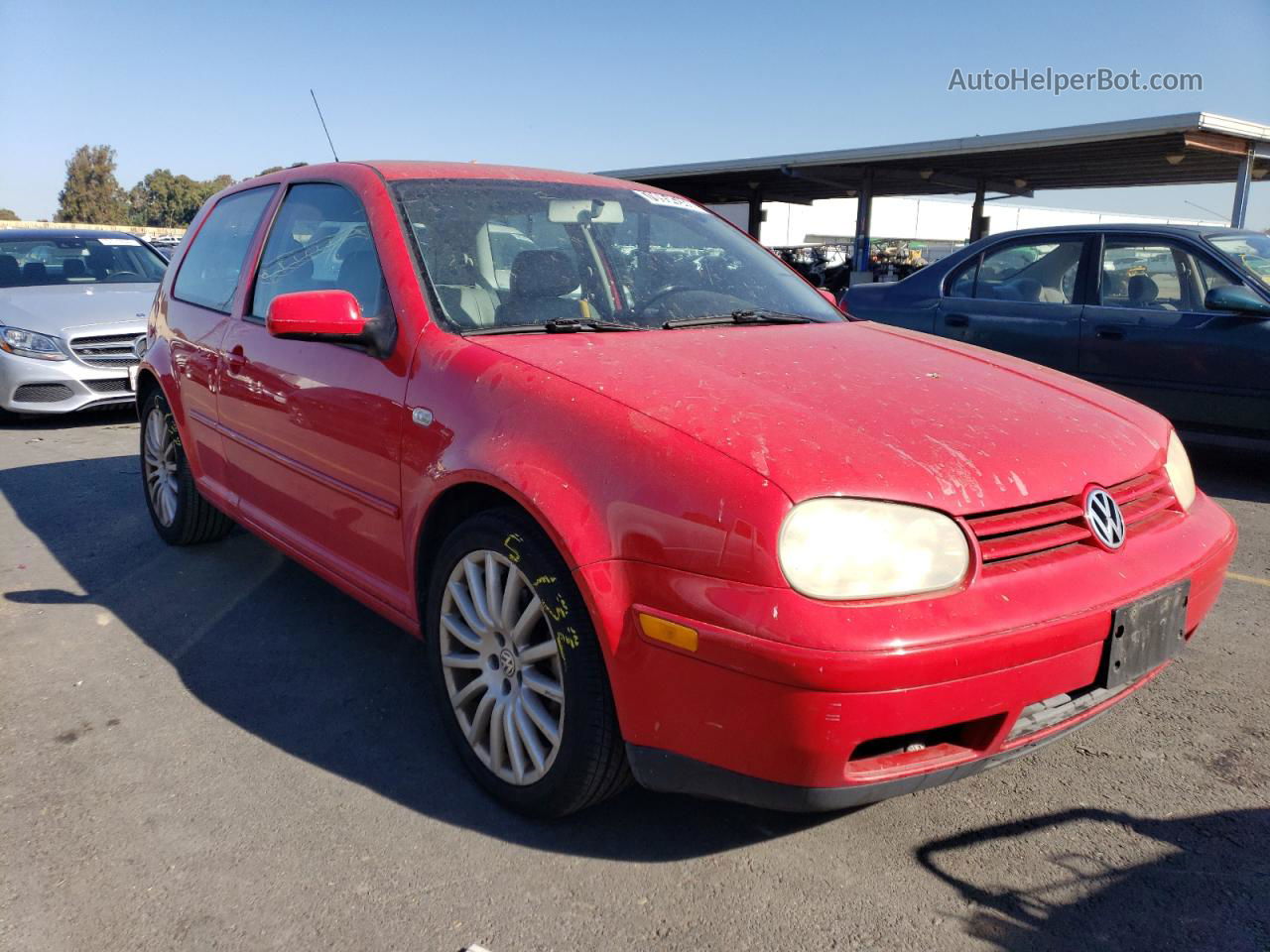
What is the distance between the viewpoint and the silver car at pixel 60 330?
776cm

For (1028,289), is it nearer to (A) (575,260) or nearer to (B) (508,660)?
(A) (575,260)

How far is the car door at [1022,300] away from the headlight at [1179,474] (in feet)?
12.5

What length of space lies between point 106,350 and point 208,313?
4.63m

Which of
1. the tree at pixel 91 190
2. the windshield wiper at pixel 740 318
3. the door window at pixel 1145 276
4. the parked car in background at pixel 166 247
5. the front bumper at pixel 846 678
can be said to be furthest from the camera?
the tree at pixel 91 190

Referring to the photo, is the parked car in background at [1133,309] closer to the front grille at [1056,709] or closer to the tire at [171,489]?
the front grille at [1056,709]

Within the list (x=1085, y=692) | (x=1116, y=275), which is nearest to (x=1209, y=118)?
(x=1116, y=275)

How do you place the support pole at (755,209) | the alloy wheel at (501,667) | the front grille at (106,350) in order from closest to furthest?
the alloy wheel at (501,667), the front grille at (106,350), the support pole at (755,209)

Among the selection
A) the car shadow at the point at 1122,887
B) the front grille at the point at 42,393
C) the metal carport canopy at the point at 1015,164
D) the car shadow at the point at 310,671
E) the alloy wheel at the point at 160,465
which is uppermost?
the metal carport canopy at the point at 1015,164

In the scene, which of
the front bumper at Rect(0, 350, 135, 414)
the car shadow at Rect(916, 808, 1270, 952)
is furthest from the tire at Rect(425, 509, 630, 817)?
the front bumper at Rect(0, 350, 135, 414)

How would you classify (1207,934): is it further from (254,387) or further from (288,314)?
(254,387)

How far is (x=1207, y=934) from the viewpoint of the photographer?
2023mm

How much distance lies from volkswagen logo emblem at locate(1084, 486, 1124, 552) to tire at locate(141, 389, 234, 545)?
359 centimetres

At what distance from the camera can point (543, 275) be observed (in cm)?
305

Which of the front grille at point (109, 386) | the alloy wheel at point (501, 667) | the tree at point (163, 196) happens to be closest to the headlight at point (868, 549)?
the alloy wheel at point (501, 667)
